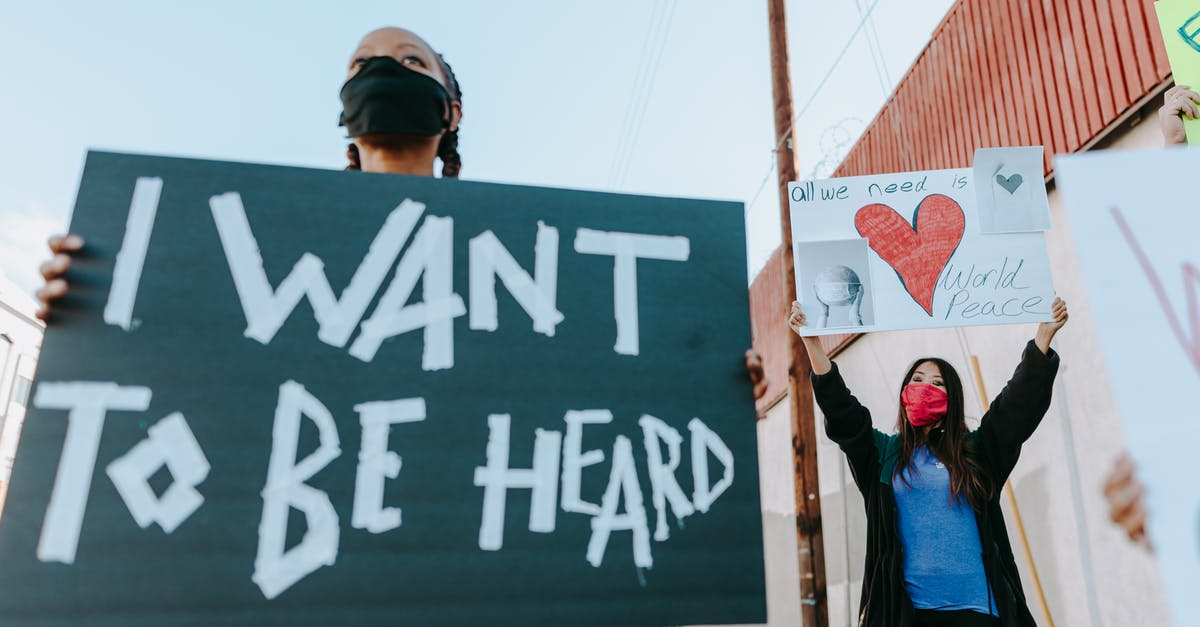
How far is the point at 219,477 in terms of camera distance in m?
1.53

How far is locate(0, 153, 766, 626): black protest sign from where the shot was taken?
1.48 meters

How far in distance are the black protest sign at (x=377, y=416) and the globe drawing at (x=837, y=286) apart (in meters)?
0.79

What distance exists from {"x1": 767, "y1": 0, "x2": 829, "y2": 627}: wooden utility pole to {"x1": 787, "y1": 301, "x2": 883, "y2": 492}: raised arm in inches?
109

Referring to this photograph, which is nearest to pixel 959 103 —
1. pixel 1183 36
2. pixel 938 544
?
pixel 1183 36

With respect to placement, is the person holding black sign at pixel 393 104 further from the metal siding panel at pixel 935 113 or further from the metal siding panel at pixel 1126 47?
the metal siding panel at pixel 935 113

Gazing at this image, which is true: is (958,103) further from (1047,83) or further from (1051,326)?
(1051,326)

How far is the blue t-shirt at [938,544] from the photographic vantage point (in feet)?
7.27

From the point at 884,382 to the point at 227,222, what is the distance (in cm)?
641

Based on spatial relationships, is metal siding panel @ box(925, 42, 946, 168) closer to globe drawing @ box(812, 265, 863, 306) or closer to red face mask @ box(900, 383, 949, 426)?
globe drawing @ box(812, 265, 863, 306)

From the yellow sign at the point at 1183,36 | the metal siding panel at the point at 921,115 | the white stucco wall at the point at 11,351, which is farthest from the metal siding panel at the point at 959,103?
the white stucco wall at the point at 11,351

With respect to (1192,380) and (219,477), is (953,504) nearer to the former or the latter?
(1192,380)

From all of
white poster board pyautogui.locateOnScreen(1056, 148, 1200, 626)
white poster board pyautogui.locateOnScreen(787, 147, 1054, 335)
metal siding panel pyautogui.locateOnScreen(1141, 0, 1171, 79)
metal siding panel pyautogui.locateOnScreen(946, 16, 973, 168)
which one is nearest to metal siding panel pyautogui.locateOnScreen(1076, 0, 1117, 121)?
metal siding panel pyautogui.locateOnScreen(1141, 0, 1171, 79)

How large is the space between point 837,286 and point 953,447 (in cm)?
63

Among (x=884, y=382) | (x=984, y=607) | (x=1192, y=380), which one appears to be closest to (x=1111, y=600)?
(x=984, y=607)
